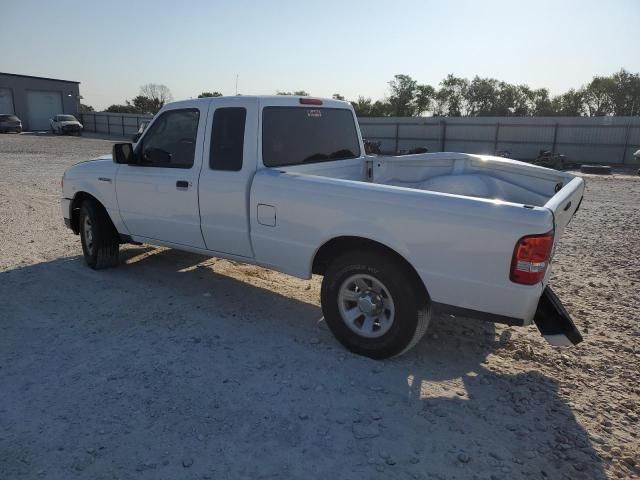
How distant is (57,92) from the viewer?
49.2 meters

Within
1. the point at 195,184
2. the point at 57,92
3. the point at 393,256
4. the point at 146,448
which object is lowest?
the point at 146,448

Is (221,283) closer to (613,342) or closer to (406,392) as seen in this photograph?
(406,392)

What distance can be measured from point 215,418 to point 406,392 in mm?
1335

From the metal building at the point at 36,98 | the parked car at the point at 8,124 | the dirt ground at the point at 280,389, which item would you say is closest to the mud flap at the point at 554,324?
the dirt ground at the point at 280,389

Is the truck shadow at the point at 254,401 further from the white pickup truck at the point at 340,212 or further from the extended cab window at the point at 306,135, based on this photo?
the extended cab window at the point at 306,135

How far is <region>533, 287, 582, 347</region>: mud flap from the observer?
349 cm

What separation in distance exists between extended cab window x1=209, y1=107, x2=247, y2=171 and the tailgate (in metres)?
2.65

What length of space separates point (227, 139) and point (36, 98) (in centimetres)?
5213

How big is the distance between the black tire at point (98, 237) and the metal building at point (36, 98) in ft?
158

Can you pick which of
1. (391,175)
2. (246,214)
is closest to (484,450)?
(246,214)

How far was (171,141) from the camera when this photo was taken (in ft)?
17.1

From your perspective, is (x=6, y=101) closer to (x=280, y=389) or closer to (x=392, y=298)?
(x=280, y=389)

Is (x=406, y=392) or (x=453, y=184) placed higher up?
(x=453, y=184)

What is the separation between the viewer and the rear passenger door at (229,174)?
4.50 metres
